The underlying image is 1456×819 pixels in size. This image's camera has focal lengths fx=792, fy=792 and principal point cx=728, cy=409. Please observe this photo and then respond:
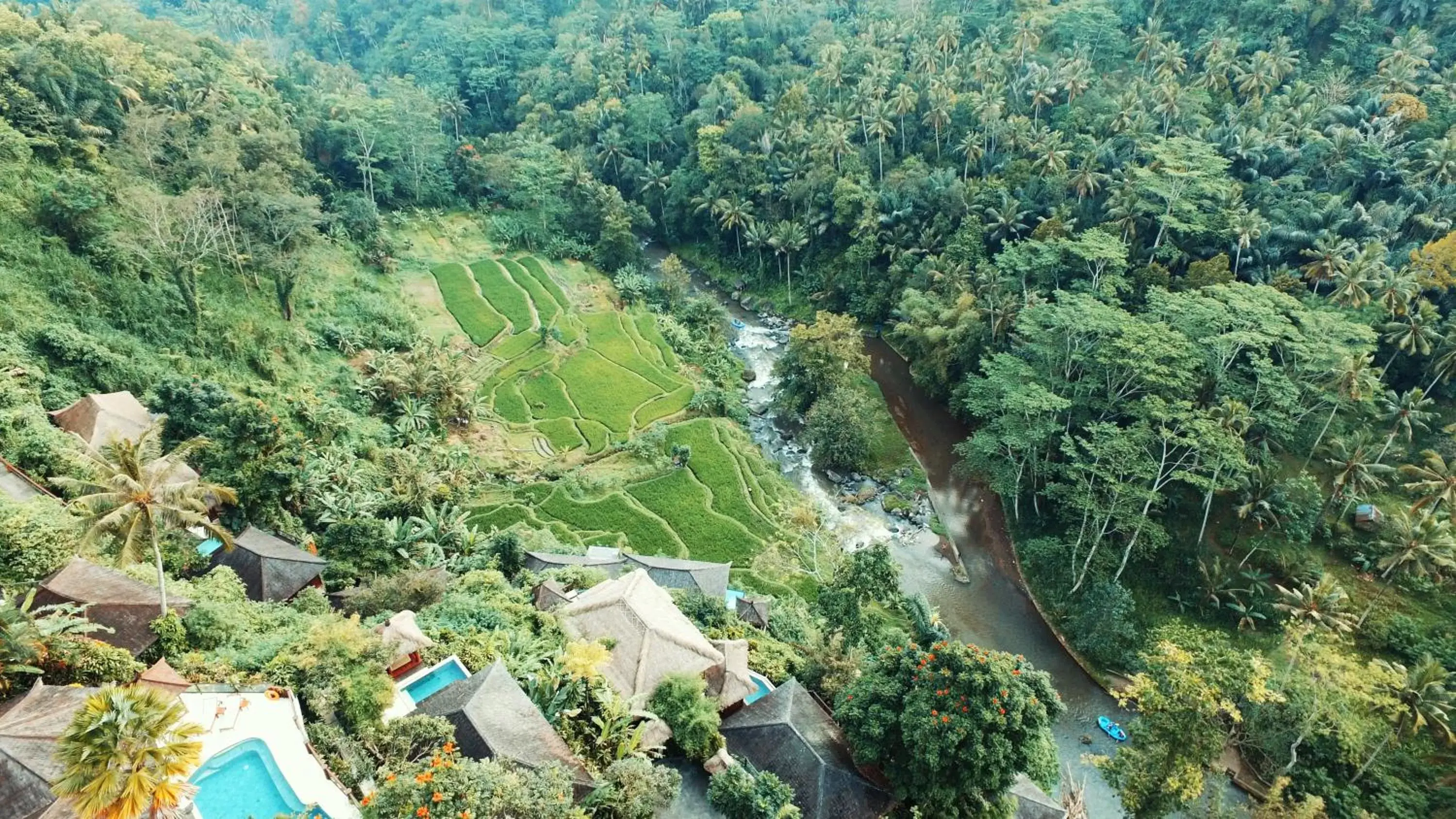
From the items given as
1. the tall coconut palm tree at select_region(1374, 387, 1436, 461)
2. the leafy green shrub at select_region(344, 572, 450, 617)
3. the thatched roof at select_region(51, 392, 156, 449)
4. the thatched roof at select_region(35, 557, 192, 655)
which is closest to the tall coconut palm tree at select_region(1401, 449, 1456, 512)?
the tall coconut palm tree at select_region(1374, 387, 1436, 461)

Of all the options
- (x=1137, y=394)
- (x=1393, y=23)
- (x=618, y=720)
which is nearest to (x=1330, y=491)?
(x=1137, y=394)

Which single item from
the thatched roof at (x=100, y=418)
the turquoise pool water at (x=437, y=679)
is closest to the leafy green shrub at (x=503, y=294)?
the thatched roof at (x=100, y=418)

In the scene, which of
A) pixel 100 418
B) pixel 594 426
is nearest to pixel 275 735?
pixel 100 418

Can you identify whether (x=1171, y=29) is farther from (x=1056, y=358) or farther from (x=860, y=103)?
(x=1056, y=358)

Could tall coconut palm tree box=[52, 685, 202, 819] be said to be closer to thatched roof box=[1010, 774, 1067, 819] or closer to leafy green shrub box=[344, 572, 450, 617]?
leafy green shrub box=[344, 572, 450, 617]

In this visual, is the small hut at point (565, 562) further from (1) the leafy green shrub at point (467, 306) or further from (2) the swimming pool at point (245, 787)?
(1) the leafy green shrub at point (467, 306)
